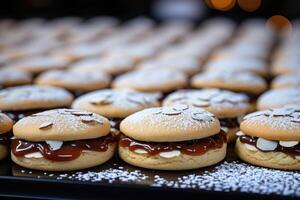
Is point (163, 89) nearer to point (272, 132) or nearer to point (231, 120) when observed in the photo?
point (231, 120)

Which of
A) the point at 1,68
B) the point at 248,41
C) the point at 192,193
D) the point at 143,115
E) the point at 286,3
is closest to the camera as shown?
the point at 192,193

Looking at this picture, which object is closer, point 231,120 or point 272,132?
point 272,132

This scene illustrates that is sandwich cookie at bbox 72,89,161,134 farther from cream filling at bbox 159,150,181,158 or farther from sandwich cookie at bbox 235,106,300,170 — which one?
sandwich cookie at bbox 235,106,300,170

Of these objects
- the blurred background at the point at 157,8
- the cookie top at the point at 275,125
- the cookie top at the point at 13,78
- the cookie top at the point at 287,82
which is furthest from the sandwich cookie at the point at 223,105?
the blurred background at the point at 157,8

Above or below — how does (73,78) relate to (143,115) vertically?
below

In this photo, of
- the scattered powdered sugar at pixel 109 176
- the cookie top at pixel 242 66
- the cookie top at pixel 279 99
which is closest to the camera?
the scattered powdered sugar at pixel 109 176

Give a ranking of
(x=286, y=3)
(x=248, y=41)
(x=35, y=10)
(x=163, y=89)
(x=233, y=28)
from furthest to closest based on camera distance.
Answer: (x=286, y=3) → (x=35, y=10) → (x=233, y=28) → (x=248, y=41) → (x=163, y=89)

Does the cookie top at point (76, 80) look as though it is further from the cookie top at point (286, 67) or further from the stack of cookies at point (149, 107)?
the cookie top at point (286, 67)

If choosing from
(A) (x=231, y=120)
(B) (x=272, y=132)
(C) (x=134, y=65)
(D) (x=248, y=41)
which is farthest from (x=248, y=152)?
(D) (x=248, y=41)
